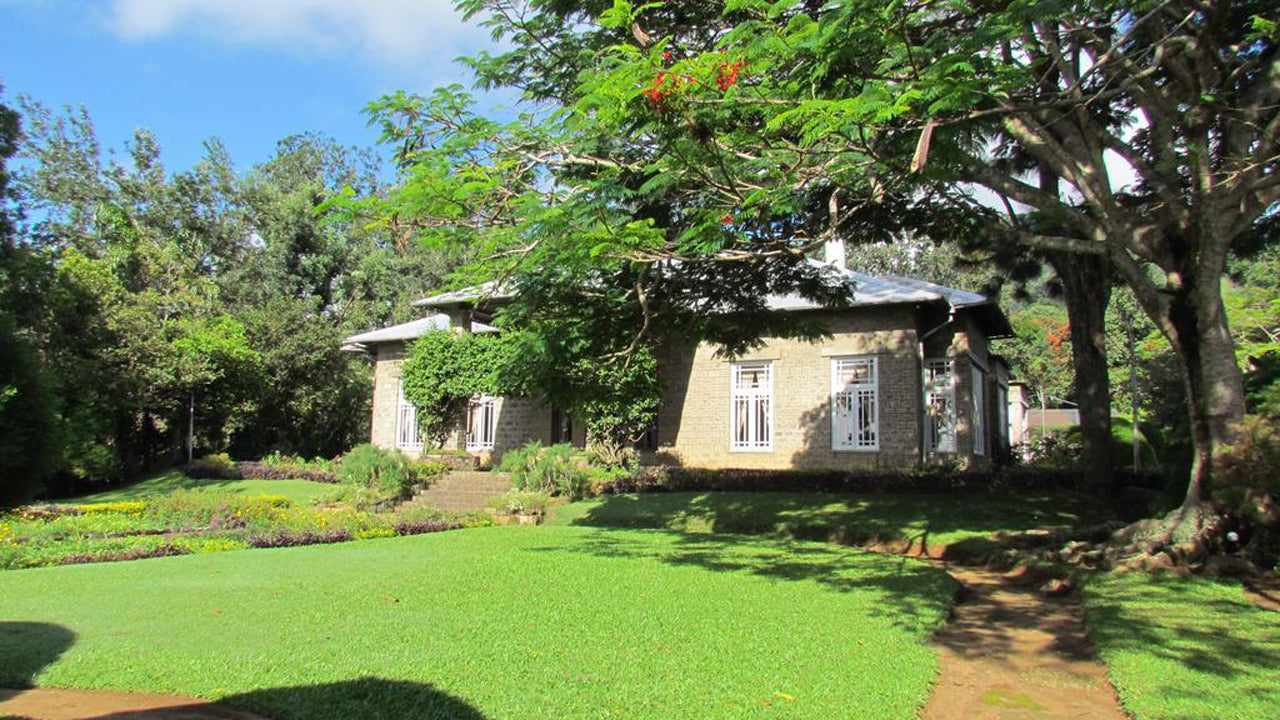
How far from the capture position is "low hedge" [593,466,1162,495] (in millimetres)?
16891

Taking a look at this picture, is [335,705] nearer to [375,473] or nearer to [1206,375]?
[1206,375]

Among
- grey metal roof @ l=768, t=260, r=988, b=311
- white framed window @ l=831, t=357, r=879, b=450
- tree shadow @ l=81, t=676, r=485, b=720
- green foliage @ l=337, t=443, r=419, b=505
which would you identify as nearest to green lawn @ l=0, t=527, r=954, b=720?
tree shadow @ l=81, t=676, r=485, b=720

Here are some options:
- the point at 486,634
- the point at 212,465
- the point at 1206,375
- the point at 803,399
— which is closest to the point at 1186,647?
the point at 1206,375

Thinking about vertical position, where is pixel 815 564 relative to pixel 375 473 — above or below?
below

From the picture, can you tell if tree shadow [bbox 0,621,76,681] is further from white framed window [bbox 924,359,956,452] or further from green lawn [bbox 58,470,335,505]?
white framed window [bbox 924,359,956,452]

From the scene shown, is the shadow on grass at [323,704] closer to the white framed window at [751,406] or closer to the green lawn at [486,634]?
the green lawn at [486,634]

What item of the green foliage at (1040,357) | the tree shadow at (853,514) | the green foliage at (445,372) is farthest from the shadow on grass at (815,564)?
the green foliage at (1040,357)

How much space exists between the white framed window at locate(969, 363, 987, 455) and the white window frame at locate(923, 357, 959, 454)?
51 centimetres

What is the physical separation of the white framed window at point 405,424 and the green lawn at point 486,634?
15.3m

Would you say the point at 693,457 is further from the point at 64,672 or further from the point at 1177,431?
the point at 64,672

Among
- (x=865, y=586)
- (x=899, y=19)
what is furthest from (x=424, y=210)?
(x=865, y=586)

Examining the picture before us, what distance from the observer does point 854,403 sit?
776 inches

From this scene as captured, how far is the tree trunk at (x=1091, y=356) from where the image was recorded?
51.5ft

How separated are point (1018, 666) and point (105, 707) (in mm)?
6398
